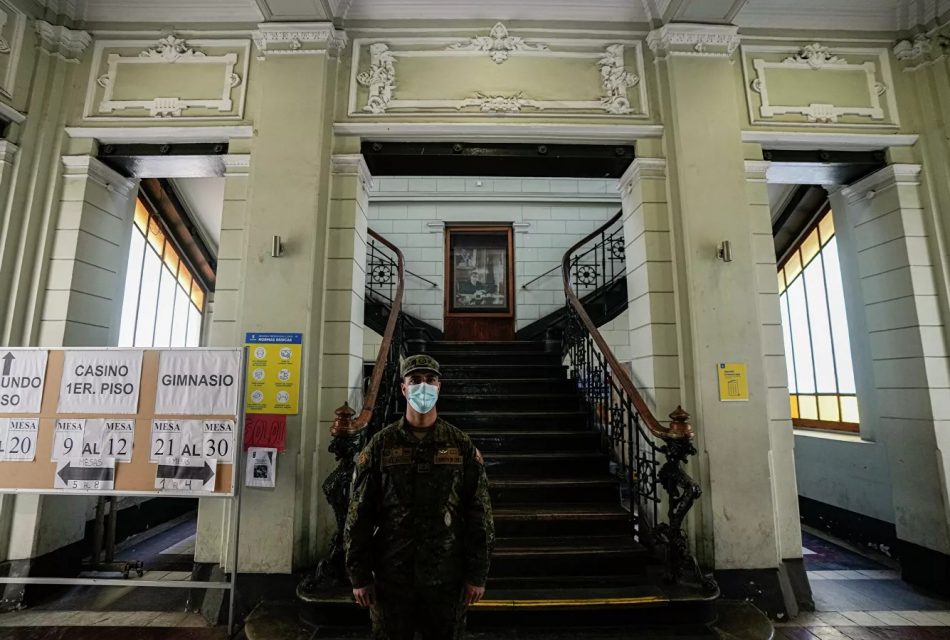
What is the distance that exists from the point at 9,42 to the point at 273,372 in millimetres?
3267

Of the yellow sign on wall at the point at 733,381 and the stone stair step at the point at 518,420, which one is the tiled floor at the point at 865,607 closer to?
the yellow sign on wall at the point at 733,381

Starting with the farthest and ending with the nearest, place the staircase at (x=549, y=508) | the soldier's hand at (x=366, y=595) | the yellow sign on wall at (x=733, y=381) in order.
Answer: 1. the yellow sign on wall at (x=733, y=381)
2. the staircase at (x=549, y=508)
3. the soldier's hand at (x=366, y=595)

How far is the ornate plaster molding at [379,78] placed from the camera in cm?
357

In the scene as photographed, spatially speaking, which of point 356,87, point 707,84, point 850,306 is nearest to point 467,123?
point 356,87

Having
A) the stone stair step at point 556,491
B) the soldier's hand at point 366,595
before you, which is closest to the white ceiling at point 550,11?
the stone stair step at point 556,491

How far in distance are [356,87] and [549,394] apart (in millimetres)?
3117

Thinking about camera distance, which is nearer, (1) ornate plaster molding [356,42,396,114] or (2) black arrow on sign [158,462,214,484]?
(2) black arrow on sign [158,462,214,484]

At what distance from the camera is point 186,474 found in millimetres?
2738

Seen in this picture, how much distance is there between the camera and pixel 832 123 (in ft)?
11.8

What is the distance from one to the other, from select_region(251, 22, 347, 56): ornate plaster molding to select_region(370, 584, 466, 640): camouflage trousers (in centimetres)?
374

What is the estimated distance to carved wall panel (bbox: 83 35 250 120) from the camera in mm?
3537

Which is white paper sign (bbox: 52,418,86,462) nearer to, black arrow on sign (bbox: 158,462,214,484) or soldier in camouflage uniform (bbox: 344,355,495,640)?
black arrow on sign (bbox: 158,462,214,484)

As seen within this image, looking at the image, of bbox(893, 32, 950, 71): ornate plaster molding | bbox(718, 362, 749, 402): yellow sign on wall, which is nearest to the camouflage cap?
bbox(718, 362, 749, 402): yellow sign on wall

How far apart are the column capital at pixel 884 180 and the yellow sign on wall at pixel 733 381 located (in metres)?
2.07
